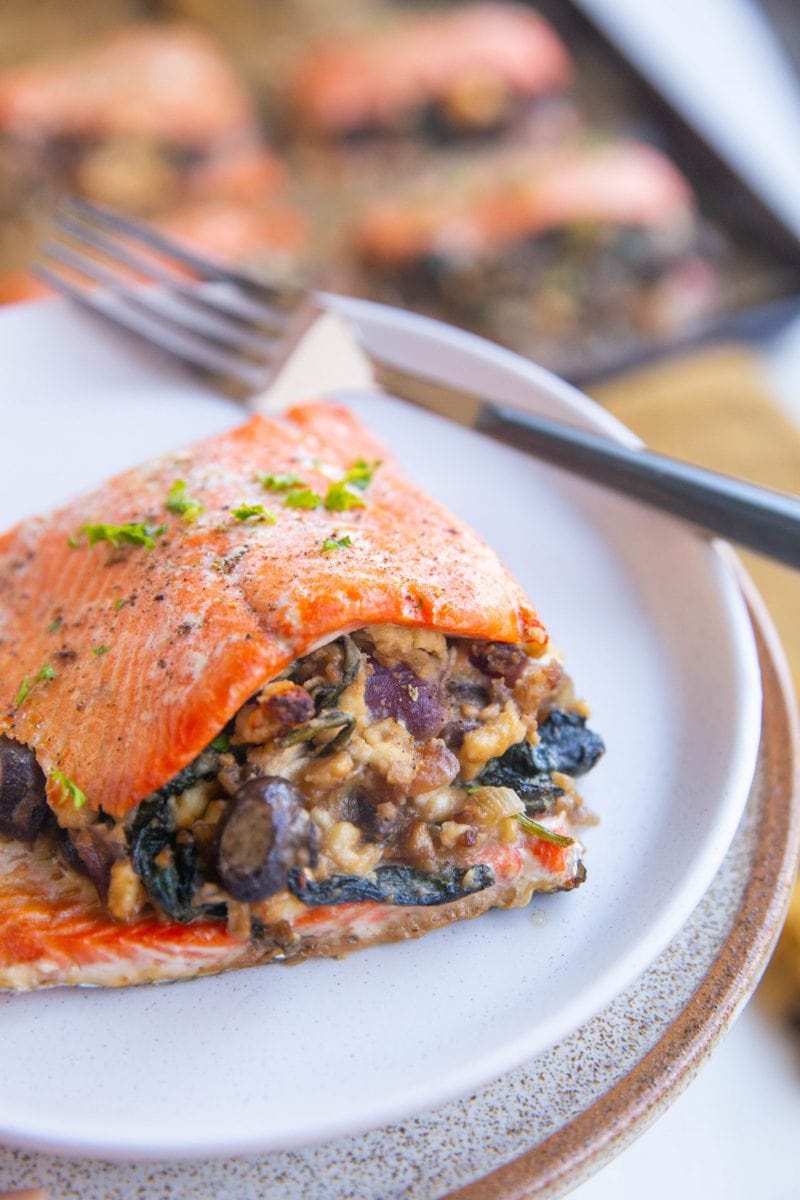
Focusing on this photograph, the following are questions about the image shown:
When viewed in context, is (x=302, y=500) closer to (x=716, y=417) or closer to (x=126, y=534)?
(x=126, y=534)

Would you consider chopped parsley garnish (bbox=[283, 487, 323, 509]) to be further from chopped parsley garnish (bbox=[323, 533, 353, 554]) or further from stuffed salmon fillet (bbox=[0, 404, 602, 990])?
chopped parsley garnish (bbox=[323, 533, 353, 554])

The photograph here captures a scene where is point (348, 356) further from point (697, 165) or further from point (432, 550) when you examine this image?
point (697, 165)

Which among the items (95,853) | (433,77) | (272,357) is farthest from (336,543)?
(433,77)

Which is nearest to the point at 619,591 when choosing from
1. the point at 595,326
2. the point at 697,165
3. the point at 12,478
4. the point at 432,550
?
the point at 432,550

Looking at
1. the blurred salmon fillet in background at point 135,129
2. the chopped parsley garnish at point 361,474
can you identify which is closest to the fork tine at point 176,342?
the chopped parsley garnish at point 361,474

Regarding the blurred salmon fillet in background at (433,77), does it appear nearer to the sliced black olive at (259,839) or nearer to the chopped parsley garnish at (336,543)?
the chopped parsley garnish at (336,543)

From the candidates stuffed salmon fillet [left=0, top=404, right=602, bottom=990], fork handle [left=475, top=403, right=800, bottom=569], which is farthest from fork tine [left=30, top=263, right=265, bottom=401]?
stuffed salmon fillet [left=0, top=404, right=602, bottom=990]

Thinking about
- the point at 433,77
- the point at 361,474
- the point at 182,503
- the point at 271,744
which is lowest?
the point at 271,744

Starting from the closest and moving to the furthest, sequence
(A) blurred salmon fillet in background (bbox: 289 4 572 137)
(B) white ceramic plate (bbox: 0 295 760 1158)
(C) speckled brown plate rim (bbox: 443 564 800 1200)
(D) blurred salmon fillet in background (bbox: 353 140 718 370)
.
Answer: (B) white ceramic plate (bbox: 0 295 760 1158), (C) speckled brown plate rim (bbox: 443 564 800 1200), (D) blurred salmon fillet in background (bbox: 353 140 718 370), (A) blurred salmon fillet in background (bbox: 289 4 572 137)
